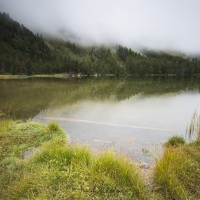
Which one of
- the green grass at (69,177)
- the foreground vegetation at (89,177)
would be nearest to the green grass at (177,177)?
the foreground vegetation at (89,177)

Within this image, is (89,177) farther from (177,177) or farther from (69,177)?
(177,177)

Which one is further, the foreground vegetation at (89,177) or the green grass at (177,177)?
the green grass at (177,177)

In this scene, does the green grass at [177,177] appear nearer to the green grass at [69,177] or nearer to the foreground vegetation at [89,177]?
the foreground vegetation at [89,177]

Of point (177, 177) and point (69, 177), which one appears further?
point (177, 177)

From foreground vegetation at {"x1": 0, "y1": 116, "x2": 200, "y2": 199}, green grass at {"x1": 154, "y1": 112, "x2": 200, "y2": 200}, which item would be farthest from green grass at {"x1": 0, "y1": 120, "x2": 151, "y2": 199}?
green grass at {"x1": 154, "y1": 112, "x2": 200, "y2": 200}

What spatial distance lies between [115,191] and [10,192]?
2.85 m

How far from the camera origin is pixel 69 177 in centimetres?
620

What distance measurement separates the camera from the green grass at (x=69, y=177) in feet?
18.4

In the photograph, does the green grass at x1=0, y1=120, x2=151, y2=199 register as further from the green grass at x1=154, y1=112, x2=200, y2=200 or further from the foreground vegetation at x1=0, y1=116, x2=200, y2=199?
the green grass at x1=154, y1=112, x2=200, y2=200

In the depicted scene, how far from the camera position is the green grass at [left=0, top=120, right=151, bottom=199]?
5.61 meters

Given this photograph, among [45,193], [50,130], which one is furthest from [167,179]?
[50,130]

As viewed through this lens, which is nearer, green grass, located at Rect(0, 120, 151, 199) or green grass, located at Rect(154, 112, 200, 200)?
green grass, located at Rect(0, 120, 151, 199)

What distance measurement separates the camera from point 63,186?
19.3 ft

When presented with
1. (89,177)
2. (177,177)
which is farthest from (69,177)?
(177,177)
